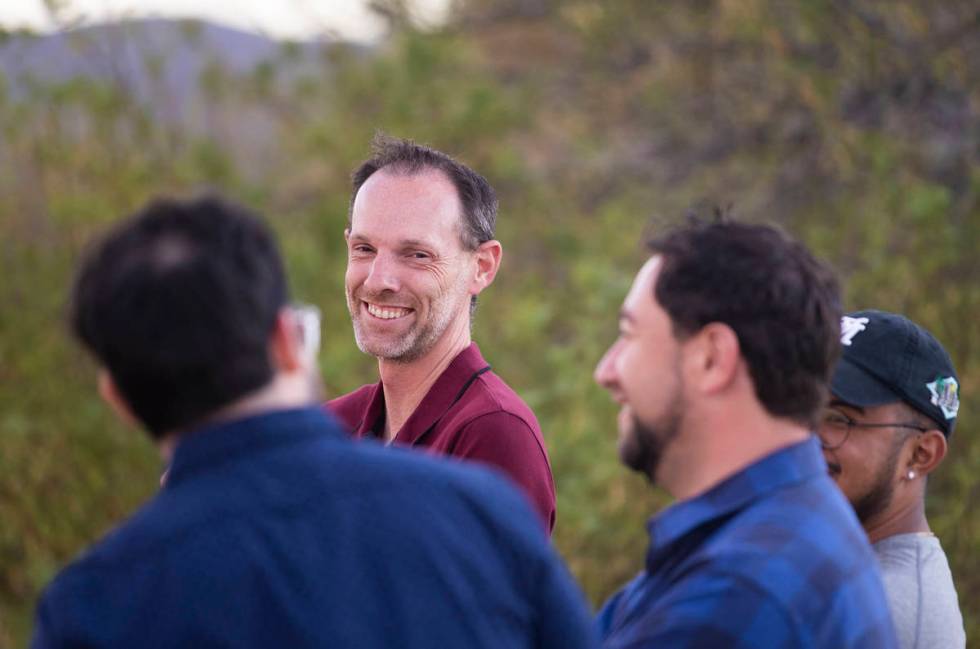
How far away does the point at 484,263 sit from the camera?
10.3 feet

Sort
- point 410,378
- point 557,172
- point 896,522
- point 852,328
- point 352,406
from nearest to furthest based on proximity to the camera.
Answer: point 896,522, point 852,328, point 410,378, point 352,406, point 557,172

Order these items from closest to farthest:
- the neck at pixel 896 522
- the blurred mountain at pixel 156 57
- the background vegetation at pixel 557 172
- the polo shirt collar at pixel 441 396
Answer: the neck at pixel 896 522 → the polo shirt collar at pixel 441 396 → the background vegetation at pixel 557 172 → the blurred mountain at pixel 156 57

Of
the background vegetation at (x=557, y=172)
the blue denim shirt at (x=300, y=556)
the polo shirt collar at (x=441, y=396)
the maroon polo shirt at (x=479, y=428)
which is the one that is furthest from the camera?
the background vegetation at (x=557, y=172)

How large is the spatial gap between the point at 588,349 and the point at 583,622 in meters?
4.90

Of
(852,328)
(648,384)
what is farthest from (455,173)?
(648,384)

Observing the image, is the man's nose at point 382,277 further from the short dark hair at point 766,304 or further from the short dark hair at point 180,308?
the short dark hair at point 180,308

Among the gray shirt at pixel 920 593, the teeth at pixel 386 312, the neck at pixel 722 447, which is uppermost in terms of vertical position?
the teeth at pixel 386 312

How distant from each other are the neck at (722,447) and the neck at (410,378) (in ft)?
3.84

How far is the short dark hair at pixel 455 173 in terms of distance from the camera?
304 centimetres

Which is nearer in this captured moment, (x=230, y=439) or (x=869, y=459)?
(x=230, y=439)

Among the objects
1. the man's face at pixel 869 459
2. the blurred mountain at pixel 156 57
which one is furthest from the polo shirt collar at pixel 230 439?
the blurred mountain at pixel 156 57

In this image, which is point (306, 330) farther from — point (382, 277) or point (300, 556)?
point (382, 277)

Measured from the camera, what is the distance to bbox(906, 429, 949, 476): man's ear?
248 centimetres

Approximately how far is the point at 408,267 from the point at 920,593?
1.36m
